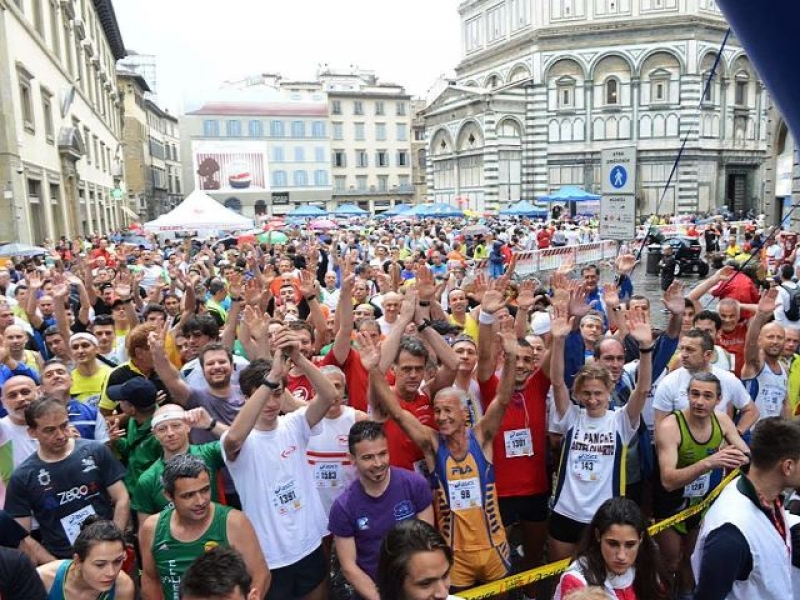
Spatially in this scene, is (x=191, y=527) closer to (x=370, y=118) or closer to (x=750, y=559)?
(x=750, y=559)

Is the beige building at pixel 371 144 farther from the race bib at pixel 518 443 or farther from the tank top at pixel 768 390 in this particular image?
the race bib at pixel 518 443

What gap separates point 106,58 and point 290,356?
47116 mm

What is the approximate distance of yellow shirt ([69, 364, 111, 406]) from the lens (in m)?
5.32

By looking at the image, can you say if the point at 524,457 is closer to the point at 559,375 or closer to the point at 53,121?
the point at 559,375

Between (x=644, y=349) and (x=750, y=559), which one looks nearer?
(x=750, y=559)

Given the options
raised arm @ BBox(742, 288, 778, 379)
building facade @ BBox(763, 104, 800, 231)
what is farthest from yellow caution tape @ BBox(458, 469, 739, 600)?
building facade @ BBox(763, 104, 800, 231)

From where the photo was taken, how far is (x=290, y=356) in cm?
363

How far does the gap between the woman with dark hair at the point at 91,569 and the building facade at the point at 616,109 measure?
4417 cm

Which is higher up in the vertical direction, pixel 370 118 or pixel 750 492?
pixel 370 118

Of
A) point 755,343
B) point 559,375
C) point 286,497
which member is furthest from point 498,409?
point 755,343

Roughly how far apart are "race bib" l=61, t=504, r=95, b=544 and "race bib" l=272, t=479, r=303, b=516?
1.13m

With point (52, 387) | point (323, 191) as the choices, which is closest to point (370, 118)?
point (323, 191)

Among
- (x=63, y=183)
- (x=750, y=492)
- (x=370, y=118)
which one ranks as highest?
(x=370, y=118)

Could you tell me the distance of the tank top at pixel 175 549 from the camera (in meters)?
3.10
